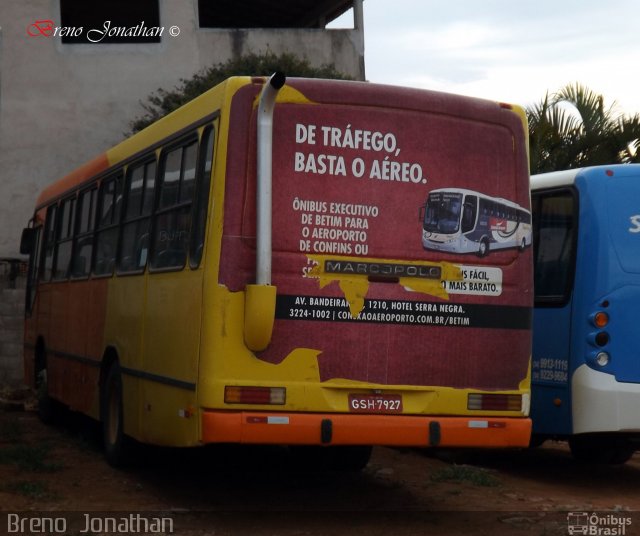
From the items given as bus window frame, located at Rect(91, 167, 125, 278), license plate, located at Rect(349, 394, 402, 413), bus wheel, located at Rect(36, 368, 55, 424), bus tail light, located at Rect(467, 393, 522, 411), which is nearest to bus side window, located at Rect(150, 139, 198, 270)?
bus window frame, located at Rect(91, 167, 125, 278)

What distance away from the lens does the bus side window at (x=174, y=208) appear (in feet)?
28.2

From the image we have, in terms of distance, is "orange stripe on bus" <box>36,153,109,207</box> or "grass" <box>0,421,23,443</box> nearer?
"orange stripe on bus" <box>36,153,109,207</box>

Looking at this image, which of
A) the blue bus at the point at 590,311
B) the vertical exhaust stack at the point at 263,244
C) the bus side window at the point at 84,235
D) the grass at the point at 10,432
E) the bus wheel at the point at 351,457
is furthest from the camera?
the grass at the point at 10,432

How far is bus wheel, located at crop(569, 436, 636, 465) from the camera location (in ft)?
36.1

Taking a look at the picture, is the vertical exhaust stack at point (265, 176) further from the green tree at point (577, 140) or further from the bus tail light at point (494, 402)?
the green tree at point (577, 140)

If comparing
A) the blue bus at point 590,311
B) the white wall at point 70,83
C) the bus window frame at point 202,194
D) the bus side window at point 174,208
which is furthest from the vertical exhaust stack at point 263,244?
the white wall at point 70,83

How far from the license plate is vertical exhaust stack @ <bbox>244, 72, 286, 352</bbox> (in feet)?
2.33

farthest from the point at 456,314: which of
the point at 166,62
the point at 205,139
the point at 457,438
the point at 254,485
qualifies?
the point at 166,62

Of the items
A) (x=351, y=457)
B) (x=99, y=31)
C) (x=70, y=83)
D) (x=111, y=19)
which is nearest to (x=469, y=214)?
(x=351, y=457)

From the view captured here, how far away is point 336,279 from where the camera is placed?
8.02 meters

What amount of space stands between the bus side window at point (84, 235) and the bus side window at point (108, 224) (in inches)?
13.2

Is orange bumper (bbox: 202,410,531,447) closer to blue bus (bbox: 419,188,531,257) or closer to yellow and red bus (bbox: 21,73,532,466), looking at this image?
yellow and red bus (bbox: 21,73,532,466)

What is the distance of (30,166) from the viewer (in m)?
26.7

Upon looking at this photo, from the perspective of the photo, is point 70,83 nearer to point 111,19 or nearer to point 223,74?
point 223,74
